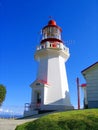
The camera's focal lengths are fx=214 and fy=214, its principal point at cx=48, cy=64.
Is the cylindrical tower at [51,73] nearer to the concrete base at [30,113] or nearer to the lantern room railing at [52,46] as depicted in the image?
the lantern room railing at [52,46]

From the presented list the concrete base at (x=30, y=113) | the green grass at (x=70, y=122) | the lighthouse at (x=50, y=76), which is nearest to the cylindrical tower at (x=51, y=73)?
the lighthouse at (x=50, y=76)

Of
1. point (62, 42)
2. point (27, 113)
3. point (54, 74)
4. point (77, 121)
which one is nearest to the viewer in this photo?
point (77, 121)

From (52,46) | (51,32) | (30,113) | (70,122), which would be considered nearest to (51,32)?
(51,32)

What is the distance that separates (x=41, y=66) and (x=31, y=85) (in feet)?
9.51

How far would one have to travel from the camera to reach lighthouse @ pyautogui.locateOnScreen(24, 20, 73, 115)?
82.3 ft

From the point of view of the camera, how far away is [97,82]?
20047 mm

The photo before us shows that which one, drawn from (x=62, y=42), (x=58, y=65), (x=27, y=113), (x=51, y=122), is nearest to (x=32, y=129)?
(x=51, y=122)

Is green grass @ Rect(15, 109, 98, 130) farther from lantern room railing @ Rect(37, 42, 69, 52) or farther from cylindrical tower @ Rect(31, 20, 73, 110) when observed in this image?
lantern room railing @ Rect(37, 42, 69, 52)

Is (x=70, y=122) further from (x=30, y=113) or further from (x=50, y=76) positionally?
(x=50, y=76)

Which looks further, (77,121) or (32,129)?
(32,129)

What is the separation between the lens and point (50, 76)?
86.3 ft

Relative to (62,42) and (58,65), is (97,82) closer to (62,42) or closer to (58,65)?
(58,65)

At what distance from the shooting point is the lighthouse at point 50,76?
25.1m

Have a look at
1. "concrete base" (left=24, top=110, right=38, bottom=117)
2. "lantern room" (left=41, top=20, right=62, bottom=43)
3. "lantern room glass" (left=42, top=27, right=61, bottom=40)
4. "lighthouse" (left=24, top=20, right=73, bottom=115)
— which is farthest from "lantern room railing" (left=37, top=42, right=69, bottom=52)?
"concrete base" (left=24, top=110, right=38, bottom=117)
